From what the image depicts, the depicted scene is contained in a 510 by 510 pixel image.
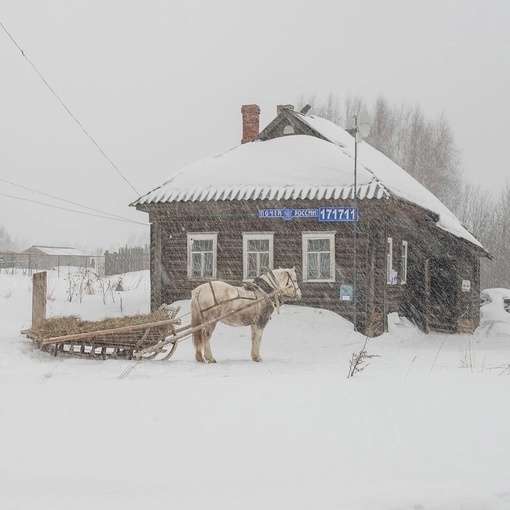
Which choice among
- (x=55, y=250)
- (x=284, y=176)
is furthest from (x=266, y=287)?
(x=55, y=250)

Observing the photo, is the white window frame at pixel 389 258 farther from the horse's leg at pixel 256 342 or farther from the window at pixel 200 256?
the horse's leg at pixel 256 342

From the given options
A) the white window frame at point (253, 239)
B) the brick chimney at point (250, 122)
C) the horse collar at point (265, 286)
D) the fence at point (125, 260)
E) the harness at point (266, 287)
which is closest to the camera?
the harness at point (266, 287)

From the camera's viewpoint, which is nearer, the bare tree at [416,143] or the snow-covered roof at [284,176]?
the snow-covered roof at [284,176]

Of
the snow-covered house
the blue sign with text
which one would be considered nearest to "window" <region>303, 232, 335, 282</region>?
the snow-covered house

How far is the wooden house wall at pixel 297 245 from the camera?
15414 millimetres

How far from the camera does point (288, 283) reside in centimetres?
1017

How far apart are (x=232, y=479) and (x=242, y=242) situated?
12640 millimetres

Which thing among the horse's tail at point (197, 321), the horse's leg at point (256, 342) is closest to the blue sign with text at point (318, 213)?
the horse's leg at point (256, 342)

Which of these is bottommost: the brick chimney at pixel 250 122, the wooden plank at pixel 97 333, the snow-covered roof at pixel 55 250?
the wooden plank at pixel 97 333

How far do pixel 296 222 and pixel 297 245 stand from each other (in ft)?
1.97

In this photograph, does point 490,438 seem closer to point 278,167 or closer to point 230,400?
point 230,400

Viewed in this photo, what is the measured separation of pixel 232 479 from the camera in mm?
3924

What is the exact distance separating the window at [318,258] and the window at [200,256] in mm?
2642

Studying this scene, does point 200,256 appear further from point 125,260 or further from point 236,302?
point 125,260
